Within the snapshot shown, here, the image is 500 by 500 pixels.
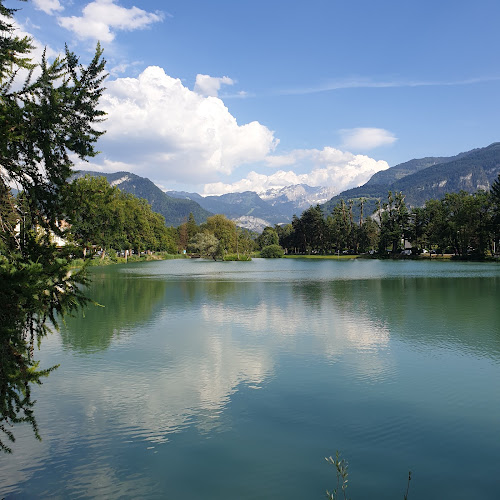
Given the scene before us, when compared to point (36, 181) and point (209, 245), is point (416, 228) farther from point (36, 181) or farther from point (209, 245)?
point (36, 181)

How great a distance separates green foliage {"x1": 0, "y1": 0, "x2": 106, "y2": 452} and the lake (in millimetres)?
2980

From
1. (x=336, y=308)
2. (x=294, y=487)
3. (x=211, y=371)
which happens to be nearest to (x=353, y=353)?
(x=211, y=371)

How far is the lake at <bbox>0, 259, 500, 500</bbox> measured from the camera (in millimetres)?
9156

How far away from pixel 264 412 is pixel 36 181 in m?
8.32

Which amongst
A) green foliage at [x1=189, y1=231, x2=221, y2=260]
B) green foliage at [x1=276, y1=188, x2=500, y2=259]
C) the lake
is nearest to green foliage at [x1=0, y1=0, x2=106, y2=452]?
the lake

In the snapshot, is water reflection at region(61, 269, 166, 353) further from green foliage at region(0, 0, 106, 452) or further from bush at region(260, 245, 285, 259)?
bush at region(260, 245, 285, 259)

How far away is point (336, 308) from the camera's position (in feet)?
105

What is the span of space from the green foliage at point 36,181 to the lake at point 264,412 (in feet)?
9.78

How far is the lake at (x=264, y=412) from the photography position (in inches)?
360

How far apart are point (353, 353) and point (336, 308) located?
13089mm

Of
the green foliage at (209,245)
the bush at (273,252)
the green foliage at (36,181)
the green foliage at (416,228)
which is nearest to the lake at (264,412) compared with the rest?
the green foliage at (36,181)

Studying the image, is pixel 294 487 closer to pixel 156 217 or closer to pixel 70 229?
pixel 70 229

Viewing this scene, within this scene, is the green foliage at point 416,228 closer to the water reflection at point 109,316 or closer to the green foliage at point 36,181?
the water reflection at point 109,316

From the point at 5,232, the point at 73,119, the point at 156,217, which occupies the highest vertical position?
the point at 156,217
